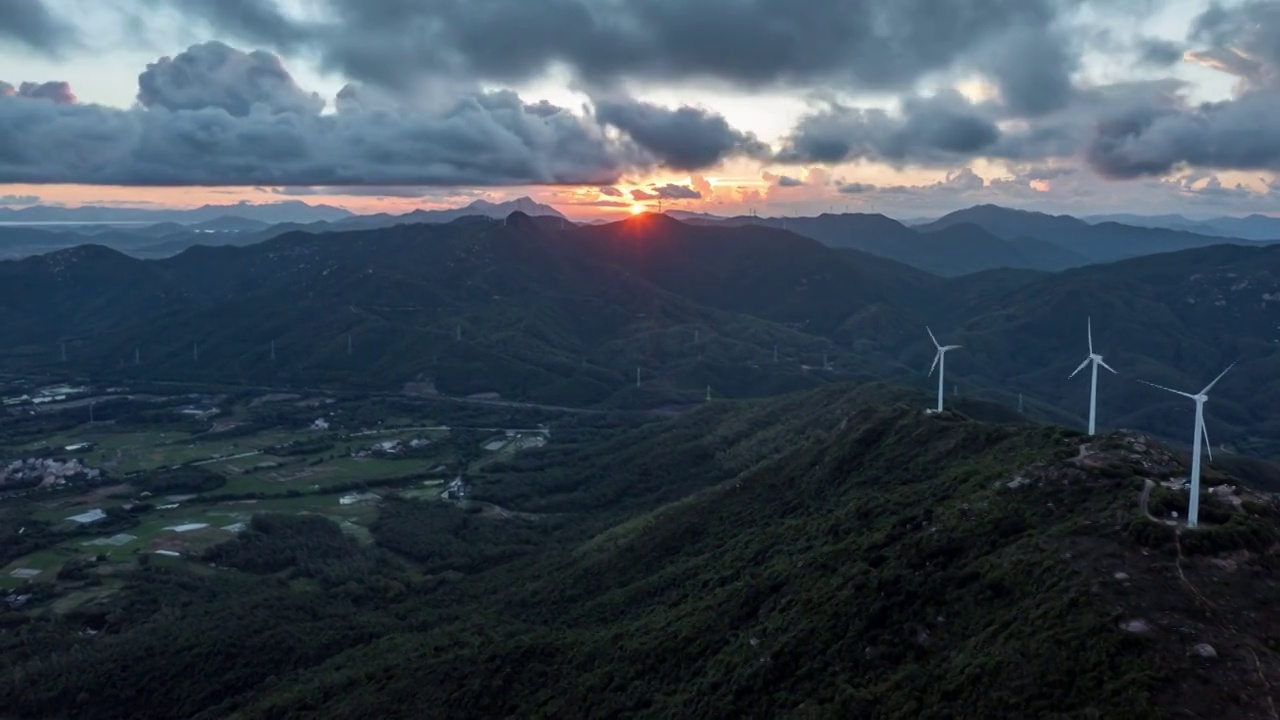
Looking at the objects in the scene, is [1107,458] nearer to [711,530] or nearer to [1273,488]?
[711,530]

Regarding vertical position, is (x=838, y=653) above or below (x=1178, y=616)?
below

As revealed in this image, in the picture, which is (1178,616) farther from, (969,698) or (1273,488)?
(1273,488)

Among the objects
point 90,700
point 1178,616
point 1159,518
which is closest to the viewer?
point 1178,616

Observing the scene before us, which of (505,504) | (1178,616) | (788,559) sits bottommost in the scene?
(505,504)

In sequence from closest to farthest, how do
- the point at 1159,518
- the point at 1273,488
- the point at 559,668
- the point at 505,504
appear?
the point at 1159,518 → the point at 559,668 → the point at 1273,488 → the point at 505,504

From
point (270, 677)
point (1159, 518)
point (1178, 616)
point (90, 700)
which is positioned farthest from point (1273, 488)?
point (90, 700)

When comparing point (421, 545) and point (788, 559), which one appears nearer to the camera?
point (788, 559)
